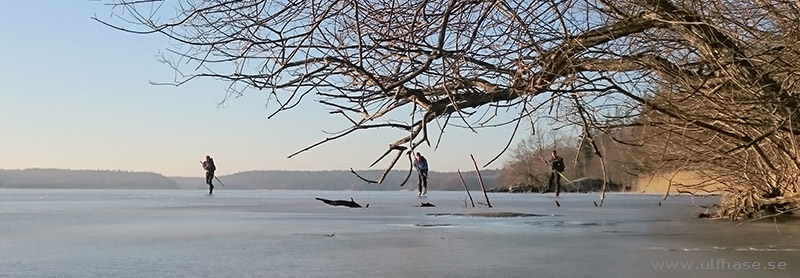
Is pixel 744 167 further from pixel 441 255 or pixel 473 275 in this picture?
pixel 473 275

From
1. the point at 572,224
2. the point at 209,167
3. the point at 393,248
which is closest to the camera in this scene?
the point at 393,248

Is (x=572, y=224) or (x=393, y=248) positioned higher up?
(x=572, y=224)

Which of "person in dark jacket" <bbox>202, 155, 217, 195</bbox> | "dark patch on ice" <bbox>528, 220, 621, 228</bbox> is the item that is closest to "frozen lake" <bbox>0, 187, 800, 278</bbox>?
"dark patch on ice" <bbox>528, 220, 621, 228</bbox>

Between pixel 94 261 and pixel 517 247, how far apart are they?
1.99 metres

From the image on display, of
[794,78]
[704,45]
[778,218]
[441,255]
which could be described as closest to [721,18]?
[704,45]

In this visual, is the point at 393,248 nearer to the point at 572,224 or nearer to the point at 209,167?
the point at 572,224

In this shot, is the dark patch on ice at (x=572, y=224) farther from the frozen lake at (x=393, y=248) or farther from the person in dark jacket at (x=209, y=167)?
the person in dark jacket at (x=209, y=167)

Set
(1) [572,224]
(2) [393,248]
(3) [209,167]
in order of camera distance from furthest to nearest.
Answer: (3) [209,167]
(1) [572,224]
(2) [393,248]

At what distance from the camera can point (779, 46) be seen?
13.5ft

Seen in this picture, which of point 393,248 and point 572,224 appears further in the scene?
point 572,224

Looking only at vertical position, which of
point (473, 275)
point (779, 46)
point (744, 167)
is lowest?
point (473, 275)

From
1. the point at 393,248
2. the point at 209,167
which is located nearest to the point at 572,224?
the point at 393,248


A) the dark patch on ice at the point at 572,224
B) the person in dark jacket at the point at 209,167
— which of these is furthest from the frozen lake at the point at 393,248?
the person in dark jacket at the point at 209,167

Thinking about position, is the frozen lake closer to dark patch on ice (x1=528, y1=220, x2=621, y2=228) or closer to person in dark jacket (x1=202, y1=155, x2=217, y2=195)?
dark patch on ice (x1=528, y1=220, x2=621, y2=228)
